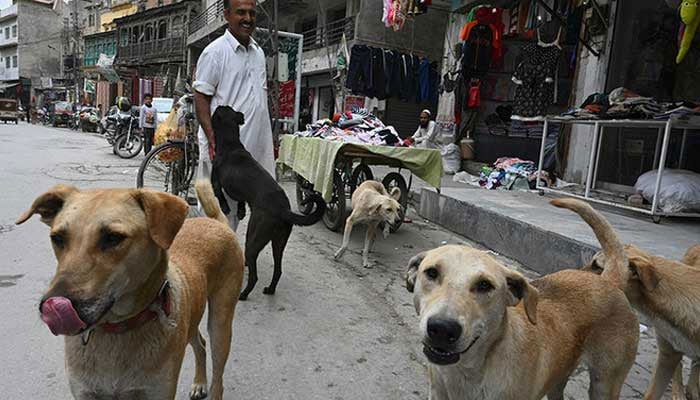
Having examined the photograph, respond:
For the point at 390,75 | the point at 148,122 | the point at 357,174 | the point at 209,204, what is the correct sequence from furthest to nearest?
the point at 390,75 → the point at 148,122 → the point at 357,174 → the point at 209,204

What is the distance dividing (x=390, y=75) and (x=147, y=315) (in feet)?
39.2

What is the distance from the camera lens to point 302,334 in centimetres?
310

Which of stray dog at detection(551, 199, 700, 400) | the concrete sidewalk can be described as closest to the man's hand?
stray dog at detection(551, 199, 700, 400)

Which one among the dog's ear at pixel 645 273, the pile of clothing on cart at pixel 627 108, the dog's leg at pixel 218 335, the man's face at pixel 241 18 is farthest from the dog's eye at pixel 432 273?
the pile of clothing on cart at pixel 627 108

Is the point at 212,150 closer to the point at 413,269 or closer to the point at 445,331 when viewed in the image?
the point at 413,269

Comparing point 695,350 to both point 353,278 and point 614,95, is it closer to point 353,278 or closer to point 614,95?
point 353,278

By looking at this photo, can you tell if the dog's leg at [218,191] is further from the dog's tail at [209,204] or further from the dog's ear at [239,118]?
the dog's tail at [209,204]

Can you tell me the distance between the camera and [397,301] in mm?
3805

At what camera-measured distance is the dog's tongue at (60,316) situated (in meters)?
1.24

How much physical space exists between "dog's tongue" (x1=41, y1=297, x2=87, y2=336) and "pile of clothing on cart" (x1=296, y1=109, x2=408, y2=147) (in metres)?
4.59

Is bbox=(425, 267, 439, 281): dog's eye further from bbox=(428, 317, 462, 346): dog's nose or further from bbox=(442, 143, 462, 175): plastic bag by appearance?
bbox=(442, 143, 462, 175): plastic bag

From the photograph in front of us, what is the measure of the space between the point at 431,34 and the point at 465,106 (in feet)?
19.1

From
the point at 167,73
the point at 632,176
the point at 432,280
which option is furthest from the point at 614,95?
the point at 167,73

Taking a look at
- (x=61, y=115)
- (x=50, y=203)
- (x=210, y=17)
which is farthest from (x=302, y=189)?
(x=61, y=115)
